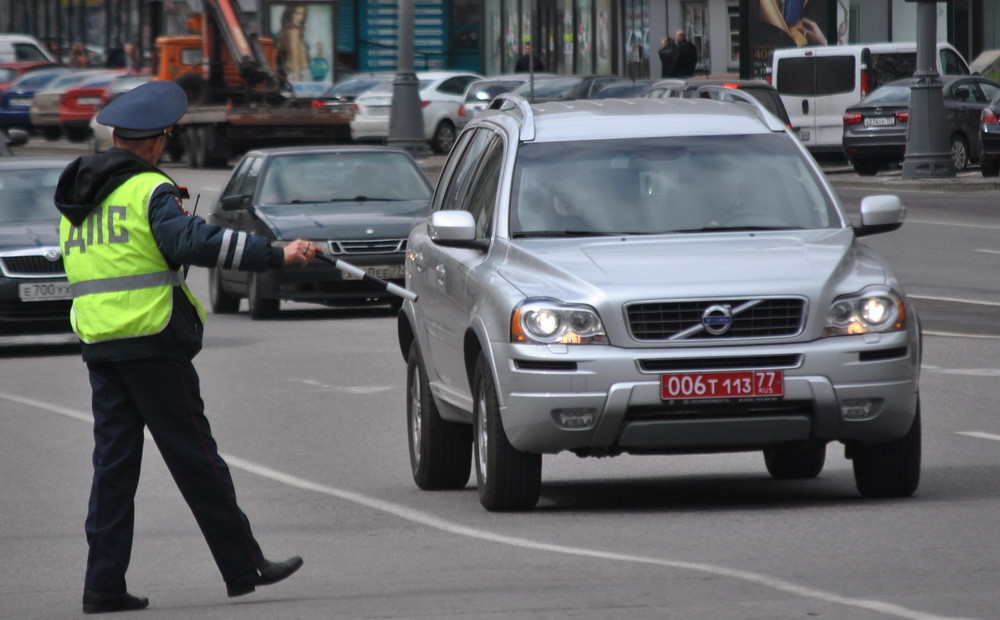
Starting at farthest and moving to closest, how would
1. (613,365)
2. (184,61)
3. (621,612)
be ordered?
(184,61)
(613,365)
(621,612)

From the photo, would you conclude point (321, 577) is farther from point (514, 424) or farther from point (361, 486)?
point (361, 486)

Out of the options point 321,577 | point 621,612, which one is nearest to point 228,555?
point 321,577

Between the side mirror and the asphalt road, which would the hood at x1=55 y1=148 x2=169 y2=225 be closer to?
the asphalt road

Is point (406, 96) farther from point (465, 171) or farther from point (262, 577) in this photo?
point (262, 577)

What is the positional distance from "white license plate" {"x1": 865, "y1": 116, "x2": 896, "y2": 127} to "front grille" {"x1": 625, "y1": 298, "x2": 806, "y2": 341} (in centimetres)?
2610

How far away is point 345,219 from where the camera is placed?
19.7 metres

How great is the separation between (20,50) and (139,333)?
61.9 m

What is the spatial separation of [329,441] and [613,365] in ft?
12.4

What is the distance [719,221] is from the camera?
29.7 feet

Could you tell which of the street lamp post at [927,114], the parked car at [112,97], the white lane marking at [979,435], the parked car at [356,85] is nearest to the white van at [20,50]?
the parked car at [112,97]

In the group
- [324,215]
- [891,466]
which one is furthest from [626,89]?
[891,466]

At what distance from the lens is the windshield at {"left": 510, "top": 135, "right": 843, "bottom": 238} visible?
9.05 m

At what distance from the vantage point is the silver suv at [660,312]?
26.8 feet

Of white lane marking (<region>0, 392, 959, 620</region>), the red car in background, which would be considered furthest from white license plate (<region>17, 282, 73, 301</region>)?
the red car in background
